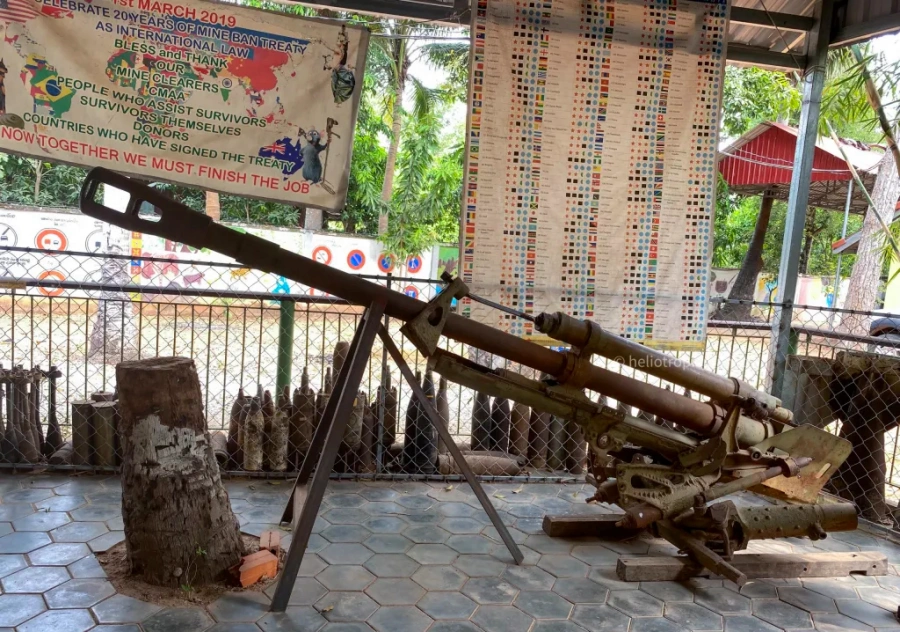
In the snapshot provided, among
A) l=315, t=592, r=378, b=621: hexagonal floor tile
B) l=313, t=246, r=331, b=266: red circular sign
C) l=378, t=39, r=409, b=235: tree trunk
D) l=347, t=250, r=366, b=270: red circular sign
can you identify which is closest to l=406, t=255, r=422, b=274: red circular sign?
l=378, t=39, r=409, b=235: tree trunk

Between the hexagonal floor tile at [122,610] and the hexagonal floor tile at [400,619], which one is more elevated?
the hexagonal floor tile at [122,610]

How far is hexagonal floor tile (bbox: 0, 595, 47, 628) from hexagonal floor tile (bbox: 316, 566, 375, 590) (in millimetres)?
1218

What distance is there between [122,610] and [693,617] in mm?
2655

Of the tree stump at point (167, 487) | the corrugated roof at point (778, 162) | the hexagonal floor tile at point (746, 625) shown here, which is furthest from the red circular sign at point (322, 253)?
the hexagonal floor tile at point (746, 625)

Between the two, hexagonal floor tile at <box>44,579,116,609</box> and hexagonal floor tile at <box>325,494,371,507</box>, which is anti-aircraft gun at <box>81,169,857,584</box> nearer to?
hexagonal floor tile at <box>325,494,371,507</box>

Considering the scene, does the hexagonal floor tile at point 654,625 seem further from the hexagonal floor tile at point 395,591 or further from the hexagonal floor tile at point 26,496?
the hexagonal floor tile at point 26,496

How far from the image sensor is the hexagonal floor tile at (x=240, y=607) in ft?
9.36

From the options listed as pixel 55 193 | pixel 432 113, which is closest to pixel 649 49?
pixel 432 113

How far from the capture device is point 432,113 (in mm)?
16547

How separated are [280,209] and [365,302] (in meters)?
17.2

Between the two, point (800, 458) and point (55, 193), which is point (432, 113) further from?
point (800, 458)

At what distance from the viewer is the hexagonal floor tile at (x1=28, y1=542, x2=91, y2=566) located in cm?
320

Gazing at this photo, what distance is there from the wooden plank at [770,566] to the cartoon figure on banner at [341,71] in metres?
3.35

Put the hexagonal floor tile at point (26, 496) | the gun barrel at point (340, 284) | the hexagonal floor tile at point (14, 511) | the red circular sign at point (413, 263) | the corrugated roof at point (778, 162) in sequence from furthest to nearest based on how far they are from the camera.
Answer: the red circular sign at point (413, 263), the corrugated roof at point (778, 162), the hexagonal floor tile at point (26, 496), the hexagonal floor tile at point (14, 511), the gun barrel at point (340, 284)
